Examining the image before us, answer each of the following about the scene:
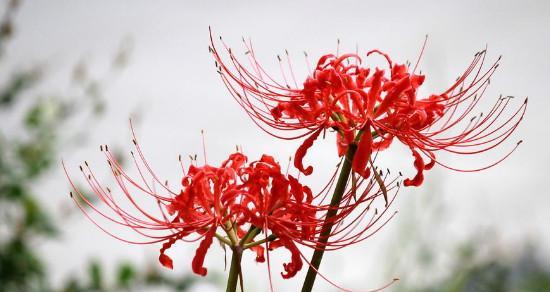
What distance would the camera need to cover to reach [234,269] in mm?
1402

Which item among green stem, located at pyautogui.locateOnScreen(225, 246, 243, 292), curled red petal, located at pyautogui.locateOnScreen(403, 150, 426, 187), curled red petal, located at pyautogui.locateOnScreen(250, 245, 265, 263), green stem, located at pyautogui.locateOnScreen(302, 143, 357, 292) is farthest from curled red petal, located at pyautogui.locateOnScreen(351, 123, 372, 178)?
curled red petal, located at pyautogui.locateOnScreen(250, 245, 265, 263)

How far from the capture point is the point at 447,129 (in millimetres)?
1624

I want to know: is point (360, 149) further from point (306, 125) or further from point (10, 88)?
point (10, 88)

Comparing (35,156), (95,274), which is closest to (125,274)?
(95,274)

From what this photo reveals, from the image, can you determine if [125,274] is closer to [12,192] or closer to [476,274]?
[12,192]

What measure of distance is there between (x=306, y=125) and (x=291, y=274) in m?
0.37

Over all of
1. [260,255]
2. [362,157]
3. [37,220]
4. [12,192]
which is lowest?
[260,255]

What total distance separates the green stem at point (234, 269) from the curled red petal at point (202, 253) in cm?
7

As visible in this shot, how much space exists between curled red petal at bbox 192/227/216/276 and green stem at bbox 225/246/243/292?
7 cm

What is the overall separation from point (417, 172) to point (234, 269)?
19.6 inches

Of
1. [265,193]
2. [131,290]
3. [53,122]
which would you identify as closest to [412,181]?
[265,193]

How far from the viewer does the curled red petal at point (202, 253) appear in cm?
152

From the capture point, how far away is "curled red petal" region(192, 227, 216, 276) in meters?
1.52

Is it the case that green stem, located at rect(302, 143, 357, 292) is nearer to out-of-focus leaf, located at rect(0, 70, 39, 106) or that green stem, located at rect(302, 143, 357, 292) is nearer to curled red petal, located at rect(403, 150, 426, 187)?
curled red petal, located at rect(403, 150, 426, 187)
